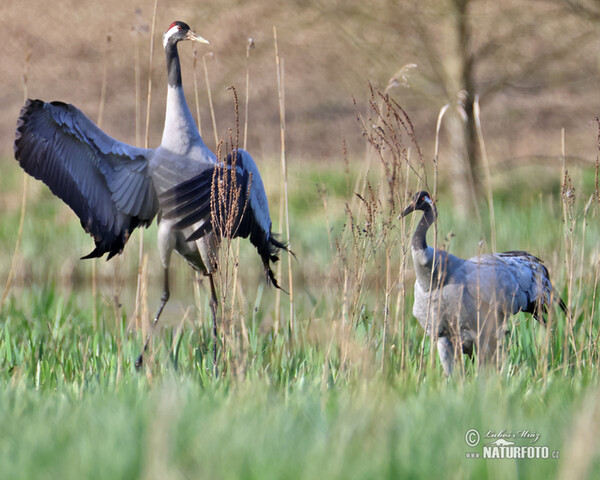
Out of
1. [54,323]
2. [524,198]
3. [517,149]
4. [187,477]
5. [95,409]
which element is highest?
[517,149]

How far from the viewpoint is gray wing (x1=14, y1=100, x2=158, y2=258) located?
3.69 metres

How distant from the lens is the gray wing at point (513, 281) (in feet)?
12.6

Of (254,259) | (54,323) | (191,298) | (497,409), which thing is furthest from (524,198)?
(497,409)

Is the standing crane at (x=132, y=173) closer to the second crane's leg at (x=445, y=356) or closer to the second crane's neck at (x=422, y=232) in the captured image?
the second crane's neck at (x=422, y=232)

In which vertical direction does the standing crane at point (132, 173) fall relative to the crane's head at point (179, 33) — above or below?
below

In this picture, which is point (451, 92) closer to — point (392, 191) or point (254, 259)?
point (254, 259)

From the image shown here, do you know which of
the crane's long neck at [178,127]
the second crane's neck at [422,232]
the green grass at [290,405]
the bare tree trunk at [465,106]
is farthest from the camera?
the bare tree trunk at [465,106]

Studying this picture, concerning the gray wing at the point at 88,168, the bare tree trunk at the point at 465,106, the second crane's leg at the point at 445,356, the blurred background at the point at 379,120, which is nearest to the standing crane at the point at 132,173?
the gray wing at the point at 88,168

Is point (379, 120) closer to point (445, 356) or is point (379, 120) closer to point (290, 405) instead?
point (445, 356)

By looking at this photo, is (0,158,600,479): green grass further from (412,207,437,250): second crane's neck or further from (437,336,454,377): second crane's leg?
(412,207,437,250): second crane's neck

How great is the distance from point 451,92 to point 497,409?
6097 millimetres

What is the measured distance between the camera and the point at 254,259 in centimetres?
741

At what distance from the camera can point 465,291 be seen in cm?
381

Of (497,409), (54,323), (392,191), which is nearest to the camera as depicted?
(497,409)
